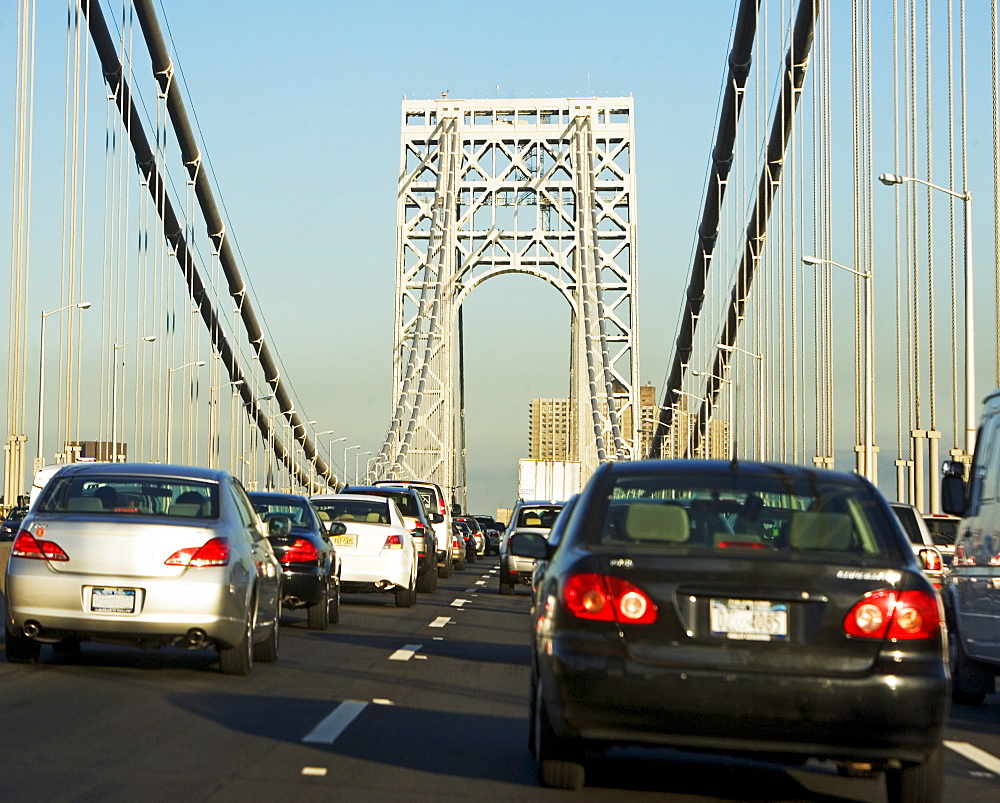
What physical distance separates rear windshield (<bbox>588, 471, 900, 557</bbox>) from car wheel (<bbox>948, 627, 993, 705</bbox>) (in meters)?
5.40

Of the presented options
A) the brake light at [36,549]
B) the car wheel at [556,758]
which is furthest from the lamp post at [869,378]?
the car wheel at [556,758]

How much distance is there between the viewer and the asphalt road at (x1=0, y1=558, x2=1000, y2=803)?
7.52m

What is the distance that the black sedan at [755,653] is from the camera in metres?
6.80

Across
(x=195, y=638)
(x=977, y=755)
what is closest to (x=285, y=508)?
(x=195, y=638)

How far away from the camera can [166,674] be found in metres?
12.4

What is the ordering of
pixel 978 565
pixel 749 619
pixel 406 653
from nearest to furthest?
1. pixel 749 619
2. pixel 978 565
3. pixel 406 653

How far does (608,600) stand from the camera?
6.97 metres

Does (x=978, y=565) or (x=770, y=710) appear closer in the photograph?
(x=770, y=710)

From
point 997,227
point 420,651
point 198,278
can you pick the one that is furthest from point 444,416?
point 420,651

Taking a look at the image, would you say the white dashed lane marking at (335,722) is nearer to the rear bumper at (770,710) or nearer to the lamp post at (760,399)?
the rear bumper at (770,710)

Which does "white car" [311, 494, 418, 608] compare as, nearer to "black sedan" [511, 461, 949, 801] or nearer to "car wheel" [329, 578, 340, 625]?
"car wheel" [329, 578, 340, 625]

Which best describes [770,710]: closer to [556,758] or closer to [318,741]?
[556,758]

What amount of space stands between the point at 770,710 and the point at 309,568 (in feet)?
35.7

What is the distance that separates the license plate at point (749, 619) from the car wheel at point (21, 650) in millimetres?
6903
